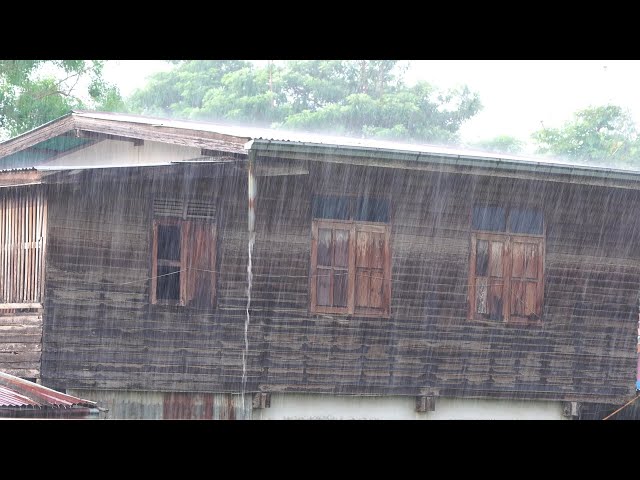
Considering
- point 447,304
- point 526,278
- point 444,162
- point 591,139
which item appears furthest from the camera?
point 591,139

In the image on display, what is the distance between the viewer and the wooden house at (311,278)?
47.0ft

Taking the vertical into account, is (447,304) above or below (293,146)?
below

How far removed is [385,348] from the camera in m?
15.4

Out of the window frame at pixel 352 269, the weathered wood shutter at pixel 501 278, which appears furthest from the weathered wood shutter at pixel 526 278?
the window frame at pixel 352 269

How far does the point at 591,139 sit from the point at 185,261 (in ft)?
107

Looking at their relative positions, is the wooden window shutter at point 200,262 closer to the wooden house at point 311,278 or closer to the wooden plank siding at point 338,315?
the wooden house at point 311,278

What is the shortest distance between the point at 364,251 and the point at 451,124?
3027 centimetres

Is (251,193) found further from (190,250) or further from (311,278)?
(311,278)

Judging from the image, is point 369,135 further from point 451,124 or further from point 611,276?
point 611,276

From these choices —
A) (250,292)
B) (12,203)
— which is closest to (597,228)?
(250,292)

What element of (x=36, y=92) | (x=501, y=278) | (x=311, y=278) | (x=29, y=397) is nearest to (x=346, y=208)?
(x=311, y=278)

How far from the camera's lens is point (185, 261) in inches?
578

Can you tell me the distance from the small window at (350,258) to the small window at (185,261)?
4.69 feet

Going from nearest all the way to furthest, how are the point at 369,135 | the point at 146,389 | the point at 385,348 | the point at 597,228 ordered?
the point at 146,389 → the point at 385,348 → the point at 597,228 → the point at 369,135
